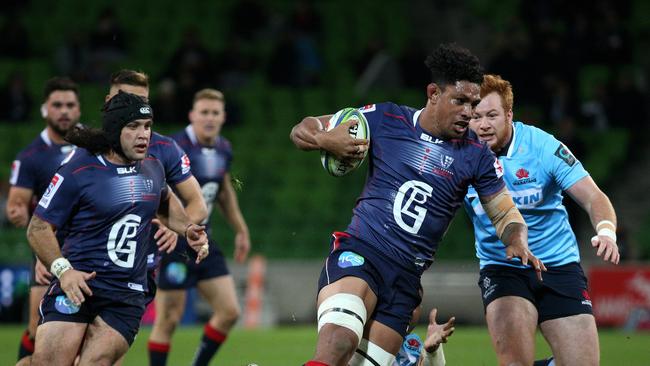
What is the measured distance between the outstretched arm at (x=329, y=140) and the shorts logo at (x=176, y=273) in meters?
3.77

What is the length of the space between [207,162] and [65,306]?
3.42 m

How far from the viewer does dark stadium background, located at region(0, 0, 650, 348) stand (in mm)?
16234

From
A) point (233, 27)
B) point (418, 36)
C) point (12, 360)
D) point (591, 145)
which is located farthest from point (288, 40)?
point (12, 360)

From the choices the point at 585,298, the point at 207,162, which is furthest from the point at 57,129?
the point at 585,298

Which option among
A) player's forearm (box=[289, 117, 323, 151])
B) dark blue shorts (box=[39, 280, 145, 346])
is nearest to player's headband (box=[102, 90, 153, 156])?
dark blue shorts (box=[39, 280, 145, 346])

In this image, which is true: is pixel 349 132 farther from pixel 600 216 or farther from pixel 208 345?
pixel 208 345

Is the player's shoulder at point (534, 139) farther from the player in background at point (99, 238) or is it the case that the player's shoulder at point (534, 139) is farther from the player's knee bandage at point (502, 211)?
the player in background at point (99, 238)

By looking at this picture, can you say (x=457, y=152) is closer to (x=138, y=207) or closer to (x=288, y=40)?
(x=138, y=207)

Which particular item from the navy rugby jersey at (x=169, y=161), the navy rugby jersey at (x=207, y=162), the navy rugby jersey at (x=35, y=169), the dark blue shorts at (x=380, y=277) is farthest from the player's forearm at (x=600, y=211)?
the navy rugby jersey at (x=35, y=169)

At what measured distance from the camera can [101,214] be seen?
6.67 meters

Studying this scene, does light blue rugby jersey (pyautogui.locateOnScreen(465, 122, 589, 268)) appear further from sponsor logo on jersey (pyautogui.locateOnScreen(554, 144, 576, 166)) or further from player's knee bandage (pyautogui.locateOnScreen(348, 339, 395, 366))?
player's knee bandage (pyautogui.locateOnScreen(348, 339, 395, 366))

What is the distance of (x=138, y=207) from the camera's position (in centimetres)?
679

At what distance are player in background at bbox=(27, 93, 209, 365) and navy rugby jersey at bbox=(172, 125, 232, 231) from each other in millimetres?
2755

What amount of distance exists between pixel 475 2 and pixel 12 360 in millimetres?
12450
